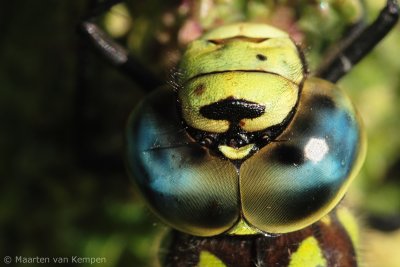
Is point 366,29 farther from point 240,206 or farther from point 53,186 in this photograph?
point 53,186

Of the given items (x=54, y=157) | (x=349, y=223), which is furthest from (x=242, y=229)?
(x=54, y=157)

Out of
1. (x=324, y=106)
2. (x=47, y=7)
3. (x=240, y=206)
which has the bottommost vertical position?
(x=47, y=7)

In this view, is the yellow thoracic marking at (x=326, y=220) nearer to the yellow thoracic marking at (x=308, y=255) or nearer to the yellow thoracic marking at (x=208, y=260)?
the yellow thoracic marking at (x=308, y=255)

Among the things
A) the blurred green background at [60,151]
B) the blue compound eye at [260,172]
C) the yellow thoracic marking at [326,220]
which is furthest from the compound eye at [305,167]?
the blurred green background at [60,151]

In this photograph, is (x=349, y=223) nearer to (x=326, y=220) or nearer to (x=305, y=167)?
(x=326, y=220)

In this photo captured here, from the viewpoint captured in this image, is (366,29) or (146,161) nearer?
(146,161)

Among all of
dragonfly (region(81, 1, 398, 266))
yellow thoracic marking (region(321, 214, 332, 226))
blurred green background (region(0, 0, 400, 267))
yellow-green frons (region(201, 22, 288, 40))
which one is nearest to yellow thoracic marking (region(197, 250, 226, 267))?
dragonfly (region(81, 1, 398, 266))

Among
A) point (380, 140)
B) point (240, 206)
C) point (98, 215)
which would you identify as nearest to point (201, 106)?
point (240, 206)
